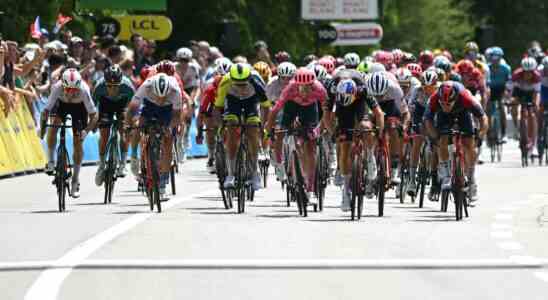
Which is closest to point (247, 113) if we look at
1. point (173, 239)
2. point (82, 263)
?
point (173, 239)

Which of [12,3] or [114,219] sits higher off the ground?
[12,3]

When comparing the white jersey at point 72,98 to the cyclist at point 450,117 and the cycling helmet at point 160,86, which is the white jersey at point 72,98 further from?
the cyclist at point 450,117

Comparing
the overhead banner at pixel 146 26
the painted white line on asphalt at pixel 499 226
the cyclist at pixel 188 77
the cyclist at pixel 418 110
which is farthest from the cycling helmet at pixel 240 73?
the overhead banner at pixel 146 26

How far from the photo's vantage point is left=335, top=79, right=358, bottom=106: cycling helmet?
2017 centimetres

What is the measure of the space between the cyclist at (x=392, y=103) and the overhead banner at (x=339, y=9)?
34359 mm

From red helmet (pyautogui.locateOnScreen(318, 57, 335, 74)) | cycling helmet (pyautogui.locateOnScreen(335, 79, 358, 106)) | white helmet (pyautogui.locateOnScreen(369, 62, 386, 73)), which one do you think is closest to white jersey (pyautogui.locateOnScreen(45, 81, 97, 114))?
cycling helmet (pyautogui.locateOnScreen(335, 79, 358, 106))

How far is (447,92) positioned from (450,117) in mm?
396

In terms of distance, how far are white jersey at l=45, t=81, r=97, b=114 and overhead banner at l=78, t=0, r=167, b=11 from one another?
18.0 m

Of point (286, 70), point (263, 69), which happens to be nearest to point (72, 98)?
point (286, 70)

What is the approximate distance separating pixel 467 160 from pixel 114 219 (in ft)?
13.3

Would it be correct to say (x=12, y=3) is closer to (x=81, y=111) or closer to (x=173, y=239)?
(x=81, y=111)

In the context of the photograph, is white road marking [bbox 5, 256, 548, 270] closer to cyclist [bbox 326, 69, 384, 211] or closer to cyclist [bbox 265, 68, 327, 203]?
cyclist [bbox 326, 69, 384, 211]

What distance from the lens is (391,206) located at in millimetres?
22922

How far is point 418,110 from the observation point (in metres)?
23.7
